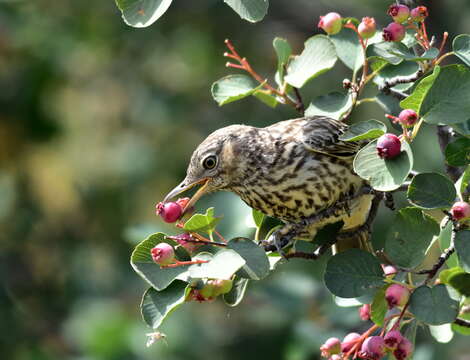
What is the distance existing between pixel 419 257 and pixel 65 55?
4.59 meters

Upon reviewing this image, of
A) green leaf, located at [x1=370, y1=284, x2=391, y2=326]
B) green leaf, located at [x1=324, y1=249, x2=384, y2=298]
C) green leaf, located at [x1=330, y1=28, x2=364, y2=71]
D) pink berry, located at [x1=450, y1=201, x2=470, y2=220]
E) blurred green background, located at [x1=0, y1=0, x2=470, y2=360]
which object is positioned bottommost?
blurred green background, located at [x1=0, y1=0, x2=470, y2=360]

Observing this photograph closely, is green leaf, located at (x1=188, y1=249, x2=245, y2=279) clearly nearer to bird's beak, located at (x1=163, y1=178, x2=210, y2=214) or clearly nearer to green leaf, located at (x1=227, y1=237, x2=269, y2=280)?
green leaf, located at (x1=227, y1=237, x2=269, y2=280)

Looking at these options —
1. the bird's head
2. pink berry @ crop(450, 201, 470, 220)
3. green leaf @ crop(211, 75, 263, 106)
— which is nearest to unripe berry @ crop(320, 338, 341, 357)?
pink berry @ crop(450, 201, 470, 220)

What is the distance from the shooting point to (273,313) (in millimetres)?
5598

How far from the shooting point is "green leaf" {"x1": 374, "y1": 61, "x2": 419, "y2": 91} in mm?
3071

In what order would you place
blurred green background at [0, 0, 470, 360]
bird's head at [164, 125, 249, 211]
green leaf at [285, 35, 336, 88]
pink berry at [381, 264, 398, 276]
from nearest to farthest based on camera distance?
pink berry at [381, 264, 398, 276] < green leaf at [285, 35, 336, 88] < bird's head at [164, 125, 249, 211] < blurred green background at [0, 0, 470, 360]

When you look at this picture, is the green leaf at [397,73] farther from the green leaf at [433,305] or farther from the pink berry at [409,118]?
the green leaf at [433,305]

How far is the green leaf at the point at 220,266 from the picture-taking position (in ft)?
8.38

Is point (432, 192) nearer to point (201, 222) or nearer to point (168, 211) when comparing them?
point (201, 222)

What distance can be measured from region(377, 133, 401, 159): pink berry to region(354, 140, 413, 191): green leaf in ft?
0.07

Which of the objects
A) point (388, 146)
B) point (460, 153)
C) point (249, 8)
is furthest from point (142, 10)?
point (460, 153)

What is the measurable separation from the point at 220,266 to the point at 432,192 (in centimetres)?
69

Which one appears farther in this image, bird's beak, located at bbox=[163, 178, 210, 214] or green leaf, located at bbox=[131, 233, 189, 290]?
bird's beak, located at bbox=[163, 178, 210, 214]

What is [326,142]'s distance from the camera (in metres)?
3.59
